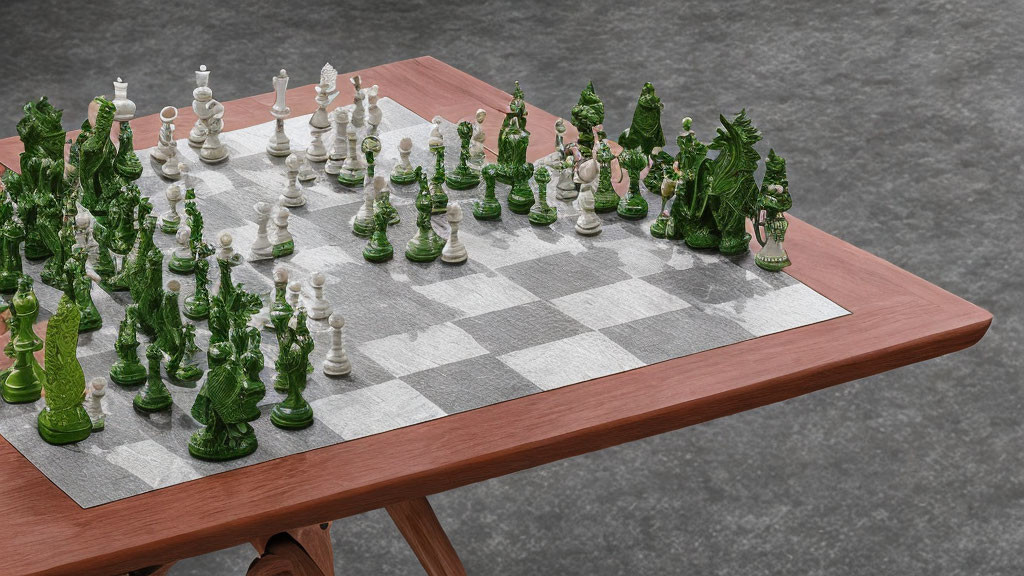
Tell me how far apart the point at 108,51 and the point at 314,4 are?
928mm

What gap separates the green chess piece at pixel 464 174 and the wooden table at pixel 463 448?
609 mm

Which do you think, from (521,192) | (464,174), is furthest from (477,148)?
(521,192)

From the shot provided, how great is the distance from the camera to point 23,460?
194 centimetres

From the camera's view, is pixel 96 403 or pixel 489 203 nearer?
pixel 96 403

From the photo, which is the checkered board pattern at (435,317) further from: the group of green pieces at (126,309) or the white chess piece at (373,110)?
the white chess piece at (373,110)

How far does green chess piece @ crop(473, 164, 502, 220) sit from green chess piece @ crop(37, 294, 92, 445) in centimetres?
89

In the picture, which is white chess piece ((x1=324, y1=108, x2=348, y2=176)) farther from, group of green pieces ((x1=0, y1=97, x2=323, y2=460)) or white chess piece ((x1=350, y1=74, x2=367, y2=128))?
group of green pieces ((x1=0, y1=97, x2=323, y2=460))

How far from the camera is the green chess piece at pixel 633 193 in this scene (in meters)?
2.66

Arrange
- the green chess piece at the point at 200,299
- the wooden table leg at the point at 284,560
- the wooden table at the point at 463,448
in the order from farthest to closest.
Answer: the green chess piece at the point at 200,299
the wooden table leg at the point at 284,560
the wooden table at the point at 463,448

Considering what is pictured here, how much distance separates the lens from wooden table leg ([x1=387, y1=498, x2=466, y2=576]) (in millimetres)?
2477

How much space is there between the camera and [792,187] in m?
4.72

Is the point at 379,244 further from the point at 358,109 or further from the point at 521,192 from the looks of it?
the point at 358,109

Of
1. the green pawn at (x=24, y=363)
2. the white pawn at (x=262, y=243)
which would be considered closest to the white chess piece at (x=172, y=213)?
the white pawn at (x=262, y=243)

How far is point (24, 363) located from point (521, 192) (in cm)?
A: 98
